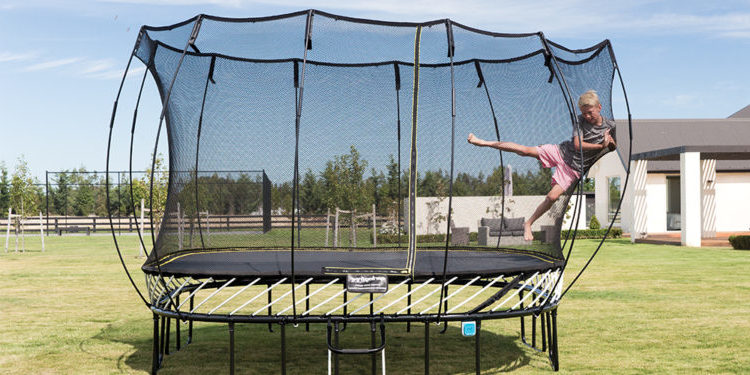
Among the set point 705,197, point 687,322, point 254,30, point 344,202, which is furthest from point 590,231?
point 254,30

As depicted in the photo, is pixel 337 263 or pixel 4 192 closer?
pixel 337 263

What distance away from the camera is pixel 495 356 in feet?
17.7

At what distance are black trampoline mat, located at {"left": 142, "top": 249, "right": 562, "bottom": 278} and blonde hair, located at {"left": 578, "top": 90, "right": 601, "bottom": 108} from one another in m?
1.12

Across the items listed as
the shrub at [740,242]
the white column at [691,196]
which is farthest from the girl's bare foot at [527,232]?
the white column at [691,196]

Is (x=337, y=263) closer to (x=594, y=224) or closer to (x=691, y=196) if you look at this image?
(x=691, y=196)

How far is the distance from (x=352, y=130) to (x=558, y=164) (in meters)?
1.68

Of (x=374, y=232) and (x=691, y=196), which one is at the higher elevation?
(x=691, y=196)

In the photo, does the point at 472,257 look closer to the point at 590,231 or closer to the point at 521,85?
the point at 521,85

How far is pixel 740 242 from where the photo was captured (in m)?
15.9

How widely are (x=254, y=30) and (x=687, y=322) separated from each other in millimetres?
4740

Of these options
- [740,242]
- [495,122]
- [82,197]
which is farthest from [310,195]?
[82,197]

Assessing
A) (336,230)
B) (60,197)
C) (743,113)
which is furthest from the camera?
(743,113)

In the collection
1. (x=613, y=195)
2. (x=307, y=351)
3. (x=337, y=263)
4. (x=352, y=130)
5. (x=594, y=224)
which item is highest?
(x=352, y=130)

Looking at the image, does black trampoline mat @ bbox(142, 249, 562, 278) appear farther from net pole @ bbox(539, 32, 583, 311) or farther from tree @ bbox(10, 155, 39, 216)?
tree @ bbox(10, 155, 39, 216)
